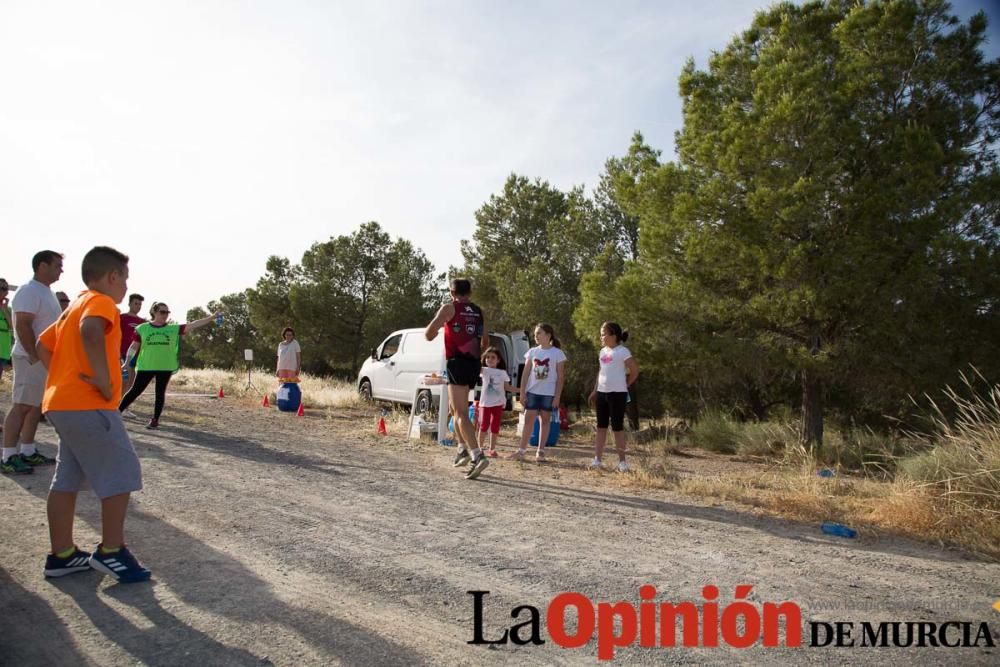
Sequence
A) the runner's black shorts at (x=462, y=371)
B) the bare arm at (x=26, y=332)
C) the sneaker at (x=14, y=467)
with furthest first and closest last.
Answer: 1. the runner's black shorts at (x=462, y=371)
2. the sneaker at (x=14, y=467)
3. the bare arm at (x=26, y=332)

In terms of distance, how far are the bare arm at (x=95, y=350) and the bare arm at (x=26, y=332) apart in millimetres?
2340

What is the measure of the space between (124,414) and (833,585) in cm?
1004

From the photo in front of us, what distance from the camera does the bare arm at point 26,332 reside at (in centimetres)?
505

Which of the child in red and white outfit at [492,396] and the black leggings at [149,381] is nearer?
the child in red and white outfit at [492,396]

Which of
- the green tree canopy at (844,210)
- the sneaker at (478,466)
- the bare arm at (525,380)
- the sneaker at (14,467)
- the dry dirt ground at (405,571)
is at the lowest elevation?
the dry dirt ground at (405,571)

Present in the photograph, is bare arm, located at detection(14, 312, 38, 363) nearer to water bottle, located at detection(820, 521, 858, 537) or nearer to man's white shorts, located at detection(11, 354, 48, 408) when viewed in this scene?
man's white shorts, located at detection(11, 354, 48, 408)

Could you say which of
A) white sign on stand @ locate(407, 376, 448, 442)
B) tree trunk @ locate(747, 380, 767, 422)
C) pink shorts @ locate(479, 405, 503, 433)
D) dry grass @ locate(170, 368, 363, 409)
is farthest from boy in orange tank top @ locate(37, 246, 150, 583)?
tree trunk @ locate(747, 380, 767, 422)

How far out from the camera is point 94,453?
3271 mm

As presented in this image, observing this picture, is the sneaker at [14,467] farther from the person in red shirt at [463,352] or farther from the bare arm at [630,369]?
the bare arm at [630,369]

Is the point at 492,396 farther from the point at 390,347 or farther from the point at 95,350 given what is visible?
the point at 390,347

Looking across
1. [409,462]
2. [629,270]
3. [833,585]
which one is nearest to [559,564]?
[833,585]

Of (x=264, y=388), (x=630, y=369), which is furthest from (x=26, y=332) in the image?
(x=264, y=388)

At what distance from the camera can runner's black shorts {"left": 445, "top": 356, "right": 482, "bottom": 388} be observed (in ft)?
21.7

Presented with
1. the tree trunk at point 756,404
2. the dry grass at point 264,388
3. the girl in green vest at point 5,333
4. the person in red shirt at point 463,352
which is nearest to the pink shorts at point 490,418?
the person in red shirt at point 463,352
